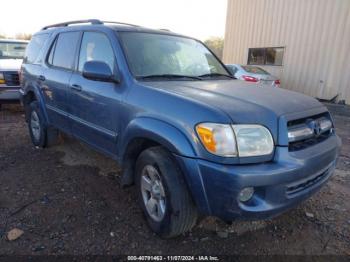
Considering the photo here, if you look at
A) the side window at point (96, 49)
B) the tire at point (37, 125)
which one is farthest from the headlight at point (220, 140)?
the tire at point (37, 125)

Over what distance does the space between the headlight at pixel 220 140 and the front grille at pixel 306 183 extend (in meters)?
0.54

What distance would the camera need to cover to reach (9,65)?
23.7ft

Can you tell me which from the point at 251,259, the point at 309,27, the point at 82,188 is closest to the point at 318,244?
the point at 251,259

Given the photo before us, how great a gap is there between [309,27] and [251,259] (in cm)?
1054

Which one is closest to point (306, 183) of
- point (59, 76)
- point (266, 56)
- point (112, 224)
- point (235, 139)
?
point (235, 139)

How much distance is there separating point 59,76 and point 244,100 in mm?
2580

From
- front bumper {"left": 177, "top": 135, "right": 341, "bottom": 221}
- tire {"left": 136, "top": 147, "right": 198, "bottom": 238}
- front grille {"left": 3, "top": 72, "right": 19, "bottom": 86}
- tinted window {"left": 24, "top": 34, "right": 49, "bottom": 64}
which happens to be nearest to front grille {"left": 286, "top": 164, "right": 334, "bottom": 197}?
front bumper {"left": 177, "top": 135, "right": 341, "bottom": 221}

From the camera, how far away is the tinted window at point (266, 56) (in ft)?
40.2

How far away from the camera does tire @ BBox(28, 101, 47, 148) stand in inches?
180

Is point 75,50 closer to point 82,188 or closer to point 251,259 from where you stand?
point 82,188

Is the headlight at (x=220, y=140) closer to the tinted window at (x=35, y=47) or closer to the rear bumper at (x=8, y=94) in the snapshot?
the tinted window at (x=35, y=47)

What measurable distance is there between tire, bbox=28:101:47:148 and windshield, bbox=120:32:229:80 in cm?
230

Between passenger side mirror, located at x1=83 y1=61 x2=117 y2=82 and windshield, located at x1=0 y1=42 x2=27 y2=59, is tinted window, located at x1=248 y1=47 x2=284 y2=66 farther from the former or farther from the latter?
passenger side mirror, located at x1=83 y1=61 x2=117 y2=82

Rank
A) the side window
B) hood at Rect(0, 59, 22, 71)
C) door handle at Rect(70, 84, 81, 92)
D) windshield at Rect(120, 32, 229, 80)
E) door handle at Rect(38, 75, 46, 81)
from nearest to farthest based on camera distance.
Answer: windshield at Rect(120, 32, 229, 80), the side window, door handle at Rect(70, 84, 81, 92), door handle at Rect(38, 75, 46, 81), hood at Rect(0, 59, 22, 71)
